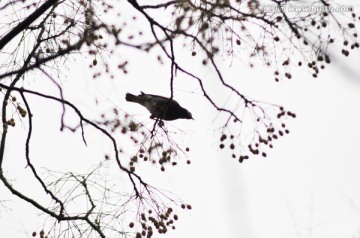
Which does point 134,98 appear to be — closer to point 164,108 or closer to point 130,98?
point 130,98

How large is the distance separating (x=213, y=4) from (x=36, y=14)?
1493 millimetres

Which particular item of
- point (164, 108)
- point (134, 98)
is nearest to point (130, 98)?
point (134, 98)

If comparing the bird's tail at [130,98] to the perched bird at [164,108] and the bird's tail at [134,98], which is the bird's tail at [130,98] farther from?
the perched bird at [164,108]

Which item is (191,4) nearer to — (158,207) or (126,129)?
(126,129)

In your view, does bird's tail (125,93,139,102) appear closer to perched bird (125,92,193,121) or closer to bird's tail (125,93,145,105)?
bird's tail (125,93,145,105)

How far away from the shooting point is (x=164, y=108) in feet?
16.2

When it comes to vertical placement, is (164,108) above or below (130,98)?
below

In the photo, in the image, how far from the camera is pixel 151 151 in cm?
504

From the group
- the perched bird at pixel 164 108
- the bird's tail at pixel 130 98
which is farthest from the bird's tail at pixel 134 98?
the perched bird at pixel 164 108

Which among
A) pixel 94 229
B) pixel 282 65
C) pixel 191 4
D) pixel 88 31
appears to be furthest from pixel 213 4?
pixel 94 229

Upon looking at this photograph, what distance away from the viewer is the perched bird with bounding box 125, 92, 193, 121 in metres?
4.99

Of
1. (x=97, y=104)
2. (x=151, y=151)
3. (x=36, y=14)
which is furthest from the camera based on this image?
(x=97, y=104)

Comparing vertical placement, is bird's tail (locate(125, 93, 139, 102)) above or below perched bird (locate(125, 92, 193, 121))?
above

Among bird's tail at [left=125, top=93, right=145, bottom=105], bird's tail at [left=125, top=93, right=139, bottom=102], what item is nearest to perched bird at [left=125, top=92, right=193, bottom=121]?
bird's tail at [left=125, top=93, right=145, bottom=105]
